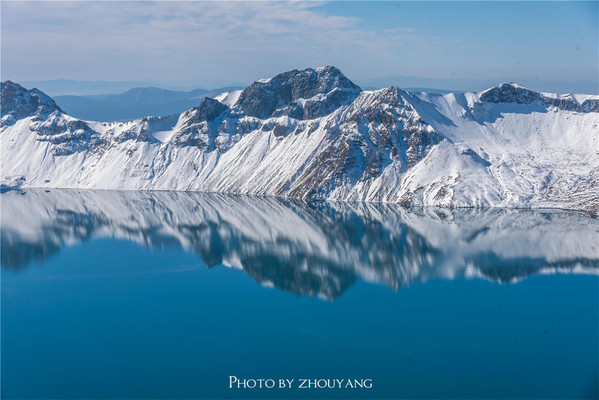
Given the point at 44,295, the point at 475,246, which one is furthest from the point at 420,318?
the point at 44,295

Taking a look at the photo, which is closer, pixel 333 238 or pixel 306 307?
pixel 306 307

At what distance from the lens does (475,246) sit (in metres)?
117

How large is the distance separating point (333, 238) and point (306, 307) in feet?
153

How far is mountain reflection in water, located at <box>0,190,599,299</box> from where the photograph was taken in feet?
331

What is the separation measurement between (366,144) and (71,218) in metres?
105

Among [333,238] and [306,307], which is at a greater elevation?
[306,307]

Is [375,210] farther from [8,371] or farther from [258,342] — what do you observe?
[8,371]

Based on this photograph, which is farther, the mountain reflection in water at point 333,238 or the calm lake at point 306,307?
the mountain reflection in water at point 333,238

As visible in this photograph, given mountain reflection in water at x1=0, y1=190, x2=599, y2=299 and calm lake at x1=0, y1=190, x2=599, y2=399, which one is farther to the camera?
mountain reflection in water at x1=0, y1=190, x2=599, y2=299

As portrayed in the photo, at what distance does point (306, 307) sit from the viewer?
273 feet

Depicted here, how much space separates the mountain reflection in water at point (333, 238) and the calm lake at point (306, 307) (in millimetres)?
633

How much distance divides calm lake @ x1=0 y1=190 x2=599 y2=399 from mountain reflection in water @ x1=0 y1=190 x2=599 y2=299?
0.63m

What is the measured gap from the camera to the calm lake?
198ft

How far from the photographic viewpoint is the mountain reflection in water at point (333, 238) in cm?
10100
